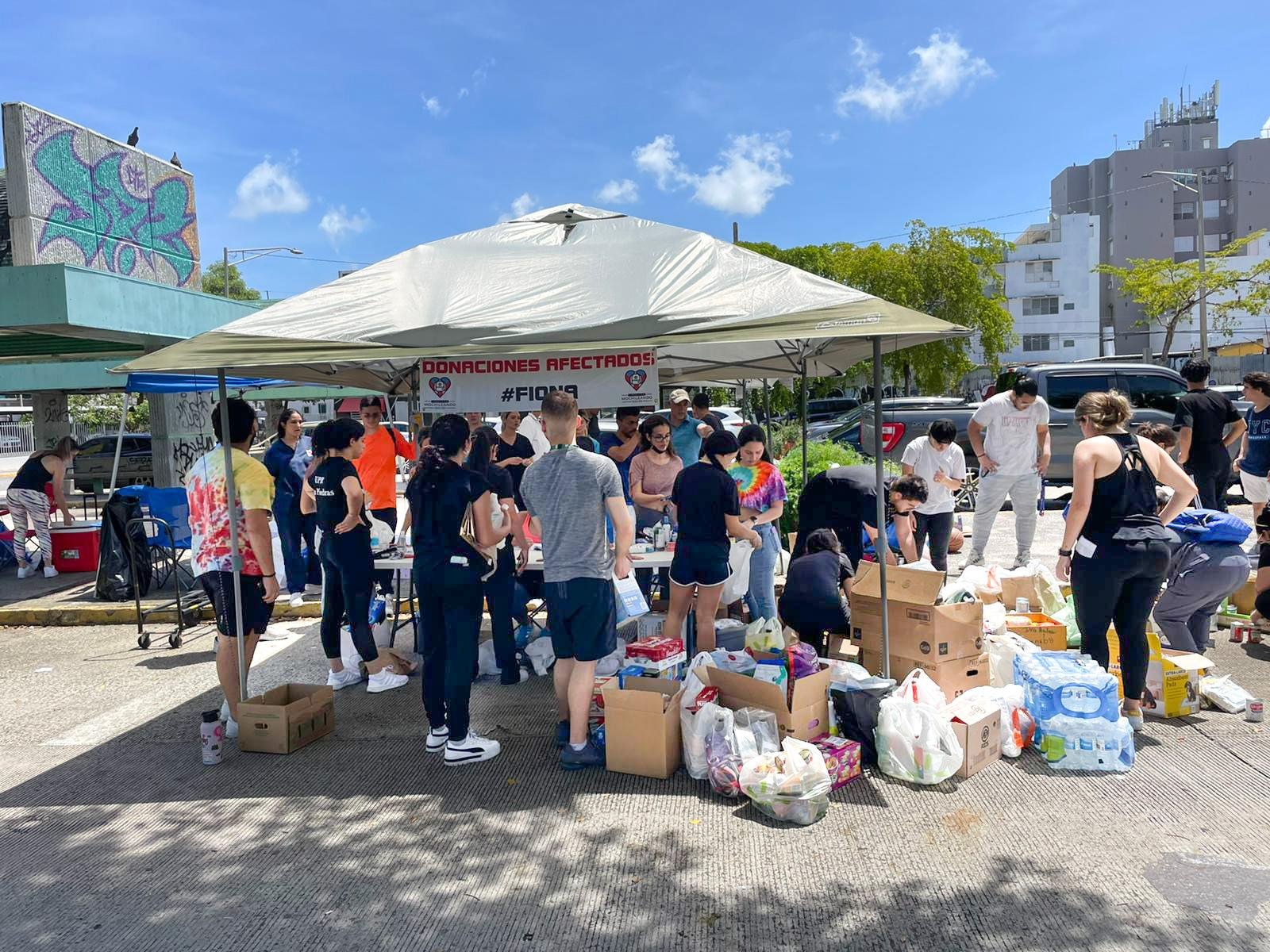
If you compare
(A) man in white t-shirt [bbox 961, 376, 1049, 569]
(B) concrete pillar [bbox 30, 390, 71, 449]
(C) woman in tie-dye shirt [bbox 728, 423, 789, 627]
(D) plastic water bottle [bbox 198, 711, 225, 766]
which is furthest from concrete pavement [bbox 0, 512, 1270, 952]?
(B) concrete pillar [bbox 30, 390, 71, 449]

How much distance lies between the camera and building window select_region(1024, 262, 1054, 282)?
59.3 m

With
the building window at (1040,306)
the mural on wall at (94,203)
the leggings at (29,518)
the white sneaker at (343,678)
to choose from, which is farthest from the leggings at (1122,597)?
the building window at (1040,306)

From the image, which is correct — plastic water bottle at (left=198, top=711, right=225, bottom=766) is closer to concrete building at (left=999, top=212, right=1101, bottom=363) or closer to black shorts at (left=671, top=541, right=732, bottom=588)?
black shorts at (left=671, top=541, right=732, bottom=588)

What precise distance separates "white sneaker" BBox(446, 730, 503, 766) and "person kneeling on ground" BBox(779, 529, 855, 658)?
2.03 meters

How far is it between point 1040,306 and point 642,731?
63.1 meters

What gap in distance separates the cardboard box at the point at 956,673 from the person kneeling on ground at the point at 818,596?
586 millimetres

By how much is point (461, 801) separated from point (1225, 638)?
5.75 meters

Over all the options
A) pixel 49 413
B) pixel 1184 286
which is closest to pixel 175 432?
pixel 49 413

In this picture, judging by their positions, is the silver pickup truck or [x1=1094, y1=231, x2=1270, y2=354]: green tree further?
[x1=1094, y1=231, x2=1270, y2=354]: green tree

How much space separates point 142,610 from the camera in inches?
322

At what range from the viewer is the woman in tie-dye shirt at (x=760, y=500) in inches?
237

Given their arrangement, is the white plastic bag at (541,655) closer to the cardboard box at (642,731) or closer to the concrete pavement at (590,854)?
the concrete pavement at (590,854)

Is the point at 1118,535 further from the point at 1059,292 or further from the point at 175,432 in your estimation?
the point at 1059,292

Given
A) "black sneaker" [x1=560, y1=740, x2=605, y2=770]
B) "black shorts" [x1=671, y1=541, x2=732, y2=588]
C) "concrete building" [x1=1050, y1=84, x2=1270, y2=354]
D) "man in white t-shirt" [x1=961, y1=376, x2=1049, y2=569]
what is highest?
"concrete building" [x1=1050, y1=84, x2=1270, y2=354]
